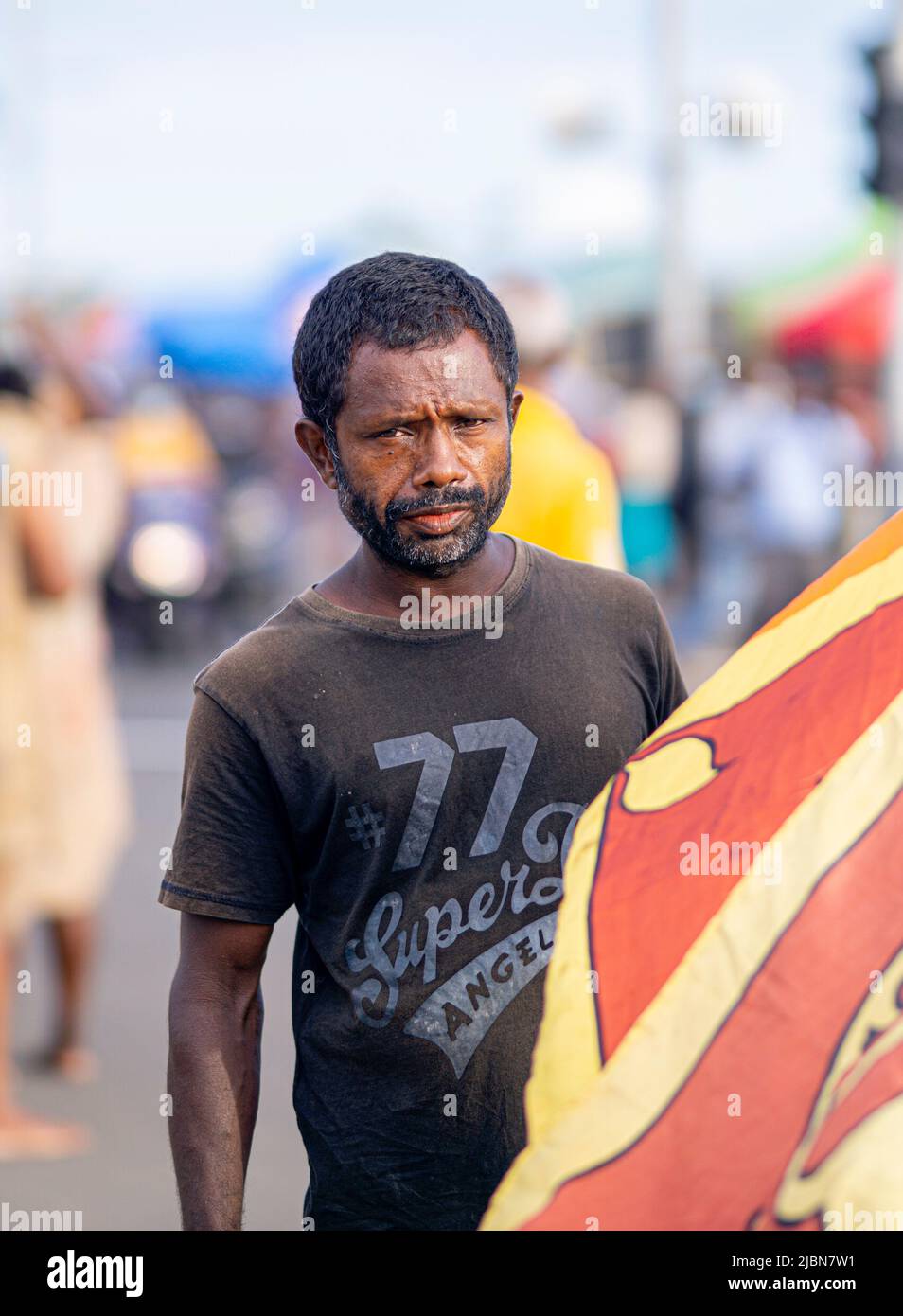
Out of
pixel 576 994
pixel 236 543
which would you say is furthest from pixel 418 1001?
pixel 236 543

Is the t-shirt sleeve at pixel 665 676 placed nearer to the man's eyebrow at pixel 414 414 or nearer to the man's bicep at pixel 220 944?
the man's eyebrow at pixel 414 414

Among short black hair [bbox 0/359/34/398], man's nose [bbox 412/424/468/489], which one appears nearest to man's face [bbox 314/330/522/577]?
man's nose [bbox 412/424/468/489]

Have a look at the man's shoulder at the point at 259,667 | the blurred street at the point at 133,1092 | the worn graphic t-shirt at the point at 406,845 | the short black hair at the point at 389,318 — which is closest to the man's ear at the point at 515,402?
the short black hair at the point at 389,318

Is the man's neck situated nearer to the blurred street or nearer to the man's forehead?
the man's forehead

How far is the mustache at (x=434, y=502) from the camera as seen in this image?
2.15 m

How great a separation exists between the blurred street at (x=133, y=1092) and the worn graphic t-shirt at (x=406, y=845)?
2256mm

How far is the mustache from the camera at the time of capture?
2.15 metres

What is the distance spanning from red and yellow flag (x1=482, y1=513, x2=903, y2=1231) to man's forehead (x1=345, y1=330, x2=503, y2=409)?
48cm

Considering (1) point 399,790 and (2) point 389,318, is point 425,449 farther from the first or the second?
(1) point 399,790

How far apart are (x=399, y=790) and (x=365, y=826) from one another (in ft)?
0.20

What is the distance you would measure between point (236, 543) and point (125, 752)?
545 cm

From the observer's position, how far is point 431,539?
85.3 inches

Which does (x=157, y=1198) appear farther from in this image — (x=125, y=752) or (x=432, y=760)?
(x=125, y=752)

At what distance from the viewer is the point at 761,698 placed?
7.58 ft
